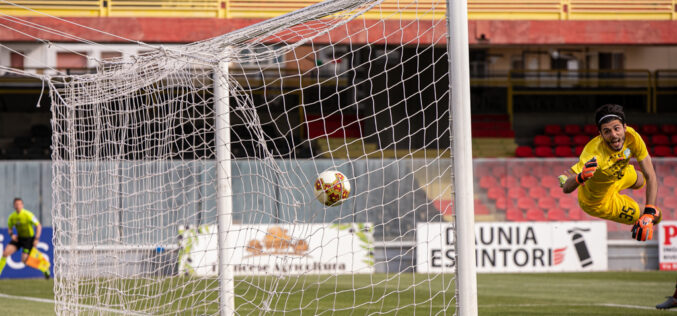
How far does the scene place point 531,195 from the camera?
57.9ft

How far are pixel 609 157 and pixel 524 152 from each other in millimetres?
13546

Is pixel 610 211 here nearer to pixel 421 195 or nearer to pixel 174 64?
pixel 174 64

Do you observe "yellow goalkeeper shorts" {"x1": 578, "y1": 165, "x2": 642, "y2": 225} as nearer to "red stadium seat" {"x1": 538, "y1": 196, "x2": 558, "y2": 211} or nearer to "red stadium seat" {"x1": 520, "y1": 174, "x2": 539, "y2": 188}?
"red stadium seat" {"x1": 520, "y1": 174, "x2": 539, "y2": 188}

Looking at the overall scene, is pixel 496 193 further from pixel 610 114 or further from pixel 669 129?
pixel 610 114

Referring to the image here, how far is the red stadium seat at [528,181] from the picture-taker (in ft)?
57.9

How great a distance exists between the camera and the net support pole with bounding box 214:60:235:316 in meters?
7.54

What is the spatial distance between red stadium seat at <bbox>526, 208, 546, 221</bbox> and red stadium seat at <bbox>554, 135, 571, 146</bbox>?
3.49 meters

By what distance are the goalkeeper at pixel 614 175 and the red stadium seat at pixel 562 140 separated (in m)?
13.2

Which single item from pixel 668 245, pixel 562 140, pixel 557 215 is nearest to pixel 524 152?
pixel 562 140

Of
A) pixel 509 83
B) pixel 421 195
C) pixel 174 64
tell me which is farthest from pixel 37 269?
pixel 509 83

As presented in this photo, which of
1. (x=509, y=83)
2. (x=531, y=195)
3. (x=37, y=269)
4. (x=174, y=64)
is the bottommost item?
(x=37, y=269)

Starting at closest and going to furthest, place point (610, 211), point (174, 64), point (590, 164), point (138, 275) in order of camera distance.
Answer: point (590, 164) → point (610, 211) → point (174, 64) → point (138, 275)

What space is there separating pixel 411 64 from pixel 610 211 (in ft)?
44.5

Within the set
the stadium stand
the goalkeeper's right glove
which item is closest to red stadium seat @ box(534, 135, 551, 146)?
the stadium stand
